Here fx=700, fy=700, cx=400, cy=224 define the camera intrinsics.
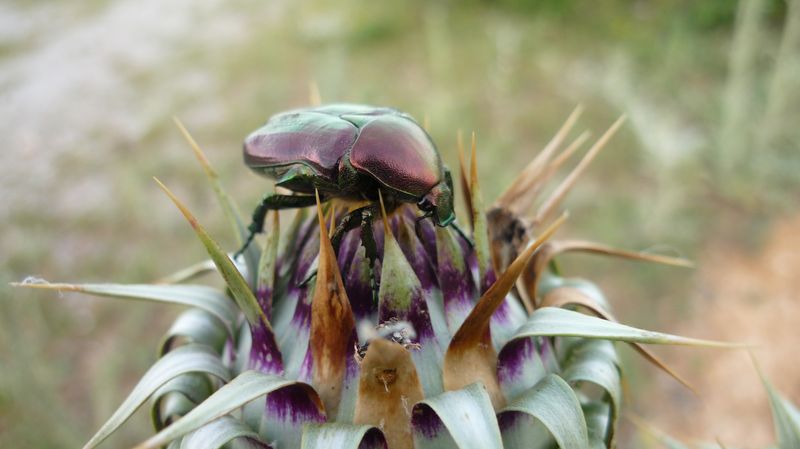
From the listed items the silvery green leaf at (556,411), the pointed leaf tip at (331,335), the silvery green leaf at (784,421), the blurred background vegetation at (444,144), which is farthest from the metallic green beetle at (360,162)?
the blurred background vegetation at (444,144)

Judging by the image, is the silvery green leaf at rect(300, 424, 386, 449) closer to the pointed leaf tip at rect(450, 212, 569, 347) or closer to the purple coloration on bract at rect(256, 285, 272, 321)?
the pointed leaf tip at rect(450, 212, 569, 347)

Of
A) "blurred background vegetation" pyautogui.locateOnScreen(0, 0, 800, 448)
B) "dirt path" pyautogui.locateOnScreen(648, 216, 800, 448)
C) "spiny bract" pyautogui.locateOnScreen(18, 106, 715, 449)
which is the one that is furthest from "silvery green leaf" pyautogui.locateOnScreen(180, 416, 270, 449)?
"dirt path" pyautogui.locateOnScreen(648, 216, 800, 448)

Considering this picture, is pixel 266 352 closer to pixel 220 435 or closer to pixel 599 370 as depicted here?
pixel 220 435

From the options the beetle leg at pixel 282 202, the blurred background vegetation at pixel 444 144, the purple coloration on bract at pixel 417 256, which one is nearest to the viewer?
the purple coloration on bract at pixel 417 256

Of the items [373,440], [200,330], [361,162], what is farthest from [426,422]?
[200,330]

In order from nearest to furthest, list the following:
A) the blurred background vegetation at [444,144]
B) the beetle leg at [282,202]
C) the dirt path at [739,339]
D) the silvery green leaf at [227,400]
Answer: the silvery green leaf at [227,400] → the beetle leg at [282,202] → the dirt path at [739,339] → the blurred background vegetation at [444,144]

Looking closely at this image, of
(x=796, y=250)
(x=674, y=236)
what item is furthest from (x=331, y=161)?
(x=796, y=250)

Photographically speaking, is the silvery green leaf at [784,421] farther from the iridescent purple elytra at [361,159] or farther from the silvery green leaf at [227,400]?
the silvery green leaf at [227,400]
